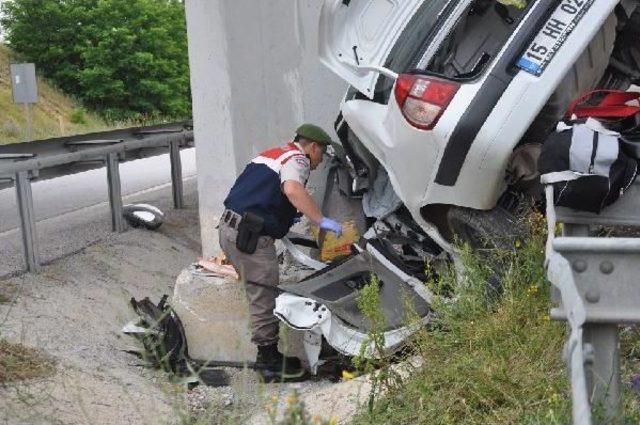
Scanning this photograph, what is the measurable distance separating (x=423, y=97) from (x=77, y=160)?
4.01 meters

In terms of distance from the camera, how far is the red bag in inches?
182

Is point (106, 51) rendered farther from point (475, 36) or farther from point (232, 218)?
point (475, 36)

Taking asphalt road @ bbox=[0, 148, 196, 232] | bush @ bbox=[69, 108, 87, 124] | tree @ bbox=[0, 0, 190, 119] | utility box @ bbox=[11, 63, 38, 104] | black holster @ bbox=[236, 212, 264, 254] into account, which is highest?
black holster @ bbox=[236, 212, 264, 254]

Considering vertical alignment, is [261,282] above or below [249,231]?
below

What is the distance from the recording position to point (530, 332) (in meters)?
4.19

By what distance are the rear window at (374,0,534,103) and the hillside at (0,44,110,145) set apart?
24.2 meters

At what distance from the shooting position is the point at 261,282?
6215mm

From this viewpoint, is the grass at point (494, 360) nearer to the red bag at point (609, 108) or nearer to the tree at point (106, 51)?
the red bag at point (609, 108)

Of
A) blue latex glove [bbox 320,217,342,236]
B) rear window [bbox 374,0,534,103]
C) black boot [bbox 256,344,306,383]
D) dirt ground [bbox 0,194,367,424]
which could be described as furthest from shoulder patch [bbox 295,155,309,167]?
dirt ground [bbox 0,194,367,424]

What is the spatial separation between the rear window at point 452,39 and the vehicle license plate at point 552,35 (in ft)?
1.16

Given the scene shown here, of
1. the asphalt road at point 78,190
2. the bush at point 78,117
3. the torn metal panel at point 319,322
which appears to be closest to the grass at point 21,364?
the torn metal panel at point 319,322

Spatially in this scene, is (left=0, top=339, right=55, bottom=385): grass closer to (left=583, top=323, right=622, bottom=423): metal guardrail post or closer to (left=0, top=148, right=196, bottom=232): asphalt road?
(left=583, top=323, right=622, bottom=423): metal guardrail post

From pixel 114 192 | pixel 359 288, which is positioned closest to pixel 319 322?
pixel 359 288

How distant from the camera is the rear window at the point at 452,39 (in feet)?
18.0
